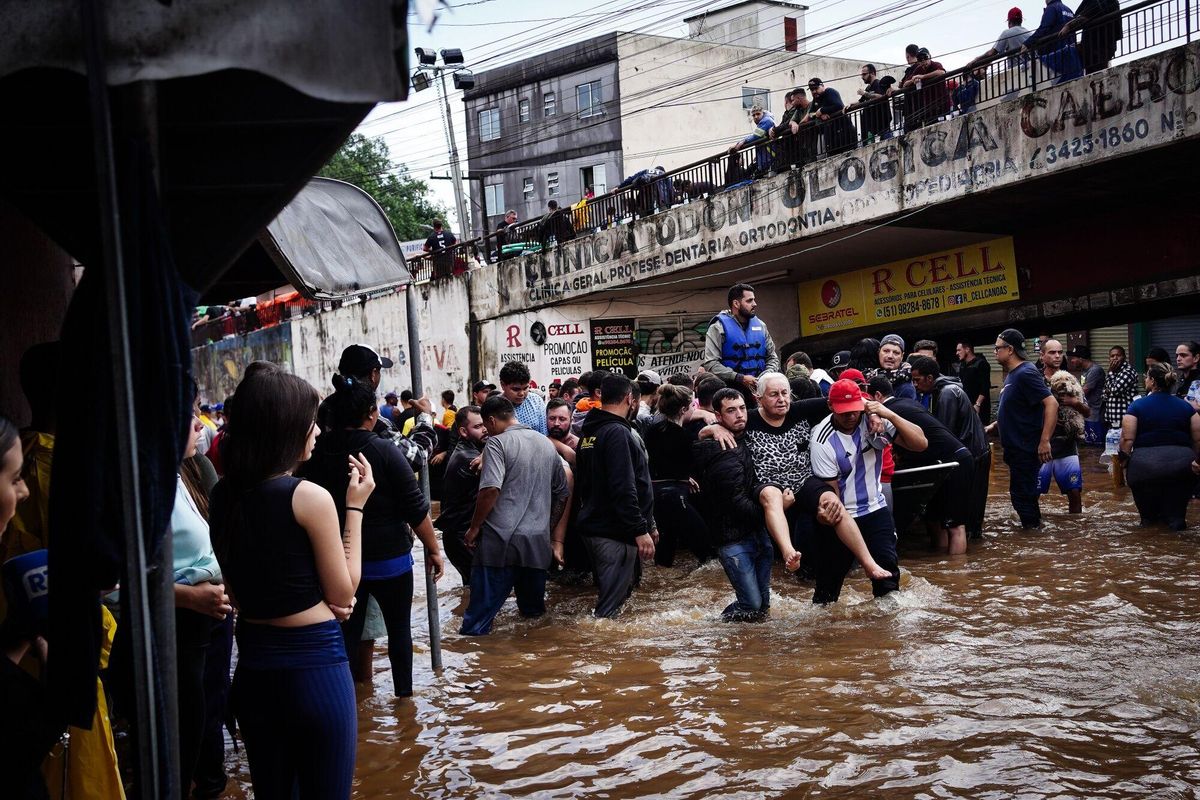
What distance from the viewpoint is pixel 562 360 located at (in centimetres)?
2773

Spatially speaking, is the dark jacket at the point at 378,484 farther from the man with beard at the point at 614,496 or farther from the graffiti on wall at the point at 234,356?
the graffiti on wall at the point at 234,356

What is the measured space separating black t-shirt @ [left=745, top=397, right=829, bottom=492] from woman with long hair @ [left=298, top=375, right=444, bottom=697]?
2.75 meters

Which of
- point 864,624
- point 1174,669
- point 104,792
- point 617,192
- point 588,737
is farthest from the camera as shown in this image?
point 617,192

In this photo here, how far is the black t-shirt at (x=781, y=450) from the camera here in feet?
26.8

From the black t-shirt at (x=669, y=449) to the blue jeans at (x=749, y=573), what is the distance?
1.59 m

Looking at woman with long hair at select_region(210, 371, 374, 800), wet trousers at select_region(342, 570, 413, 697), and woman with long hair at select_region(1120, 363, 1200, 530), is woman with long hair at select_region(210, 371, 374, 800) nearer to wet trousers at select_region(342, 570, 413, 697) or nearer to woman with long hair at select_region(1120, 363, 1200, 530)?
wet trousers at select_region(342, 570, 413, 697)

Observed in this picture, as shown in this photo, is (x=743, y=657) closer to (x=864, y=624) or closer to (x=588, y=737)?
(x=864, y=624)

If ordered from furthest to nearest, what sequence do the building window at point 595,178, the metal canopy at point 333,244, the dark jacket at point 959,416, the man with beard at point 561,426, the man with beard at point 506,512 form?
the building window at point 595,178 → the dark jacket at point 959,416 → the man with beard at point 561,426 → the man with beard at point 506,512 → the metal canopy at point 333,244

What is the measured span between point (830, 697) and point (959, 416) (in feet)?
17.4

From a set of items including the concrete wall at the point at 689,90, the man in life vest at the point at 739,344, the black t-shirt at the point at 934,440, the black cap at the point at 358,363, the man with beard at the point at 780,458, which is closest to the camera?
the black cap at the point at 358,363

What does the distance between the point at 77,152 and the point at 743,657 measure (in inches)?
202

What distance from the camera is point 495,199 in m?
52.8

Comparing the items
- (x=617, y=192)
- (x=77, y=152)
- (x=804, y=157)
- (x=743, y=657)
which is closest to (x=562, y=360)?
(x=617, y=192)

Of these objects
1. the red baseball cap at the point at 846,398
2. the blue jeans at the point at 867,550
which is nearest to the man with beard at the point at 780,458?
the blue jeans at the point at 867,550
